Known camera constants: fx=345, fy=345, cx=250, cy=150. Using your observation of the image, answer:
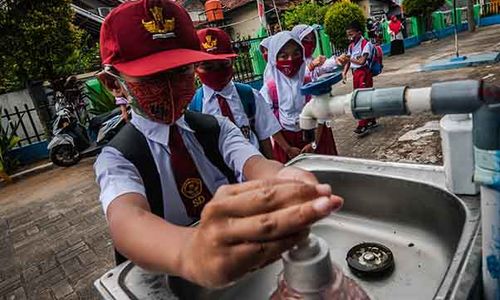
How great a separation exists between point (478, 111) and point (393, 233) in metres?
0.65

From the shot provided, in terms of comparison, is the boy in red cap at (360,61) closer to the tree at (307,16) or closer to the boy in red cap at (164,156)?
the boy in red cap at (164,156)

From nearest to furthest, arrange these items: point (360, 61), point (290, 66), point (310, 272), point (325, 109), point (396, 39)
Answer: point (310, 272) < point (325, 109) < point (290, 66) < point (360, 61) < point (396, 39)

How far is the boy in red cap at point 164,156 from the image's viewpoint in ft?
2.00

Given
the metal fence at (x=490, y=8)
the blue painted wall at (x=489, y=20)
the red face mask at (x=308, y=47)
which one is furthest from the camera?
the metal fence at (x=490, y=8)

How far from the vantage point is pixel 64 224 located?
393 centimetres

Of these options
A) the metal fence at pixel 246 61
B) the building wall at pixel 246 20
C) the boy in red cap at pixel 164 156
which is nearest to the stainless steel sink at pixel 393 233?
the boy in red cap at pixel 164 156

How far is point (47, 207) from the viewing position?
4.57m

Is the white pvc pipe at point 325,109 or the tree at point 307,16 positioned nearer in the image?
the white pvc pipe at point 325,109

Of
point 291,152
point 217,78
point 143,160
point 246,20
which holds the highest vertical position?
point 246,20

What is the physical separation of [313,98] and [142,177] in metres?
0.54

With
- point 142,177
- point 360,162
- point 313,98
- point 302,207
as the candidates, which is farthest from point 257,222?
point 360,162

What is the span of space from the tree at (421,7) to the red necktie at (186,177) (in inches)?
737

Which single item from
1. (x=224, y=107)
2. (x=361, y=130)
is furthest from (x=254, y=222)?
(x=361, y=130)

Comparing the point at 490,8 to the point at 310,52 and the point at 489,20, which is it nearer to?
the point at 489,20
